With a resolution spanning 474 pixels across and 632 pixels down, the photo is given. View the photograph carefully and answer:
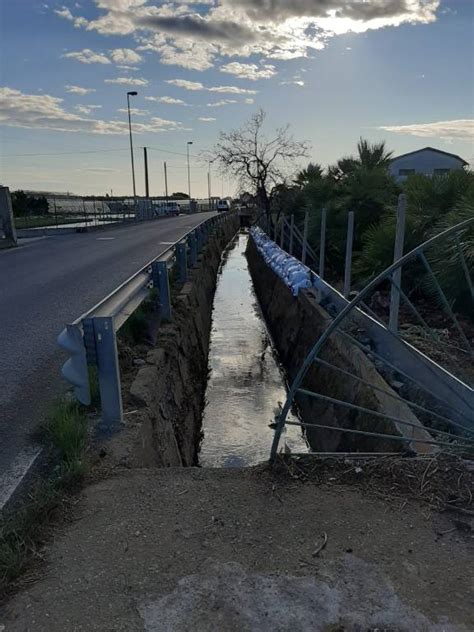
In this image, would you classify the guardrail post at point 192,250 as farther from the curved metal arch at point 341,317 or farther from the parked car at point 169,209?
the parked car at point 169,209

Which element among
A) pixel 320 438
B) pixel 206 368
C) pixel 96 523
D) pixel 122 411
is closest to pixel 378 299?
pixel 320 438

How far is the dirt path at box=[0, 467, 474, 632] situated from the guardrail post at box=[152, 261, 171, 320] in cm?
394

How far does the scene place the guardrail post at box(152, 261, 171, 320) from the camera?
648cm

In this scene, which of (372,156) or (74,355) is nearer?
(74,355)

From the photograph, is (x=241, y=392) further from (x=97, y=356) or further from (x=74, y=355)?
(x=74, y=355)

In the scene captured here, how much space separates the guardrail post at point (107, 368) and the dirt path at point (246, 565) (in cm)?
85

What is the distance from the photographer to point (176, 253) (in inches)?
392

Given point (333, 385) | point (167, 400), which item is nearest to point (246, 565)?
point (167, 400)

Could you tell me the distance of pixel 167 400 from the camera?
543 cm

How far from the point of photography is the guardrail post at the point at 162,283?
6.48m

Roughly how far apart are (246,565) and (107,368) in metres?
1.86

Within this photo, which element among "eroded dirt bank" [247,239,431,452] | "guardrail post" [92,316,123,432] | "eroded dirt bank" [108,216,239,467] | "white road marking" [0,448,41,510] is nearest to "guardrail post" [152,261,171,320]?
"eroded dirt bank" [108,216,239,467]

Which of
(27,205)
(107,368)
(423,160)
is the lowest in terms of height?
(107,368)

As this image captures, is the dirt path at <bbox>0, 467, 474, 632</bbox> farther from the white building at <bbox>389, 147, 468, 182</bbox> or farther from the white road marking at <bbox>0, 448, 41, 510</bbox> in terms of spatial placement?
the white building at <bbox>389, 147, 468, 182</bbox>
